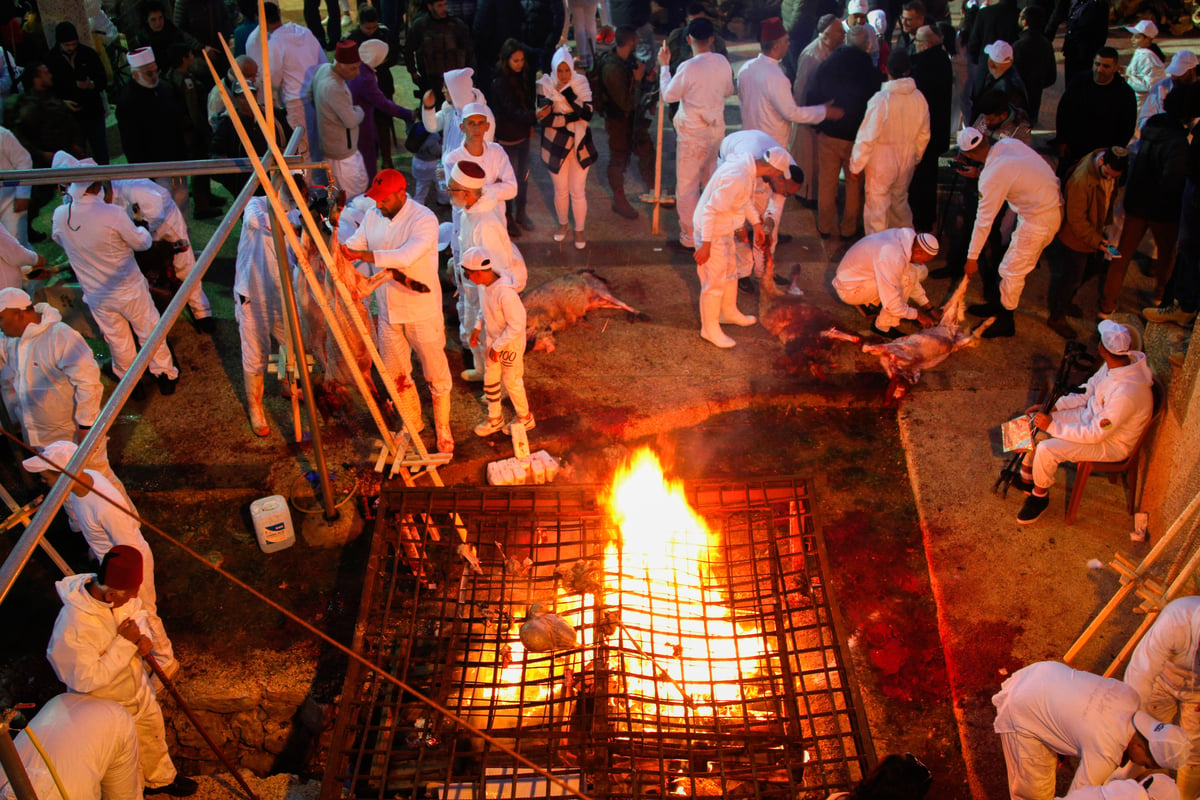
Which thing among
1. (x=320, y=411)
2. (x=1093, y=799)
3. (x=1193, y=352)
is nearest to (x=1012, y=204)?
(x=1193, y=352)

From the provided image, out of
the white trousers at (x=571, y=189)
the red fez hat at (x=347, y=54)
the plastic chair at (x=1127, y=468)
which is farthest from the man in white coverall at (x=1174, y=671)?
the red fez hat at (x=347, y=54)

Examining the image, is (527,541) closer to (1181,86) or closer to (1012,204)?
(1012,204)

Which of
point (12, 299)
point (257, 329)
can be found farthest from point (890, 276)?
point (12, 299)

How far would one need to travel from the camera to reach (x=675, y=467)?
8219 millimetres

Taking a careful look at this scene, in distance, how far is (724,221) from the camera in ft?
28.6

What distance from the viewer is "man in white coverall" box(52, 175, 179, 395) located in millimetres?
7605

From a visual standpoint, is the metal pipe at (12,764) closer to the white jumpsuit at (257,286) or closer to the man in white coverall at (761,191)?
the white jumpsuit at (257,286)

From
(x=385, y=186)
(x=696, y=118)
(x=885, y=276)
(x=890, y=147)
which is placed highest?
(x=385, y=186)

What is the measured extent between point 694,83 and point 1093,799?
7471 mm

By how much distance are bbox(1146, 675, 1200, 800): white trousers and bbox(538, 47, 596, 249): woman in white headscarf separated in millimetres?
7126

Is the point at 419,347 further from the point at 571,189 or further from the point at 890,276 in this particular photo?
the point at 890,276

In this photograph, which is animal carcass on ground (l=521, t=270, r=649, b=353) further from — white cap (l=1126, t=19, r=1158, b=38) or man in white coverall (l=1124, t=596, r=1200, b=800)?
white cap (l=1126, t=19, r=1158, b=38)

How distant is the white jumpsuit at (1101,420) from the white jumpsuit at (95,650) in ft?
20.2

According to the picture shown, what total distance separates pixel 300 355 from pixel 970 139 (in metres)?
6.19
